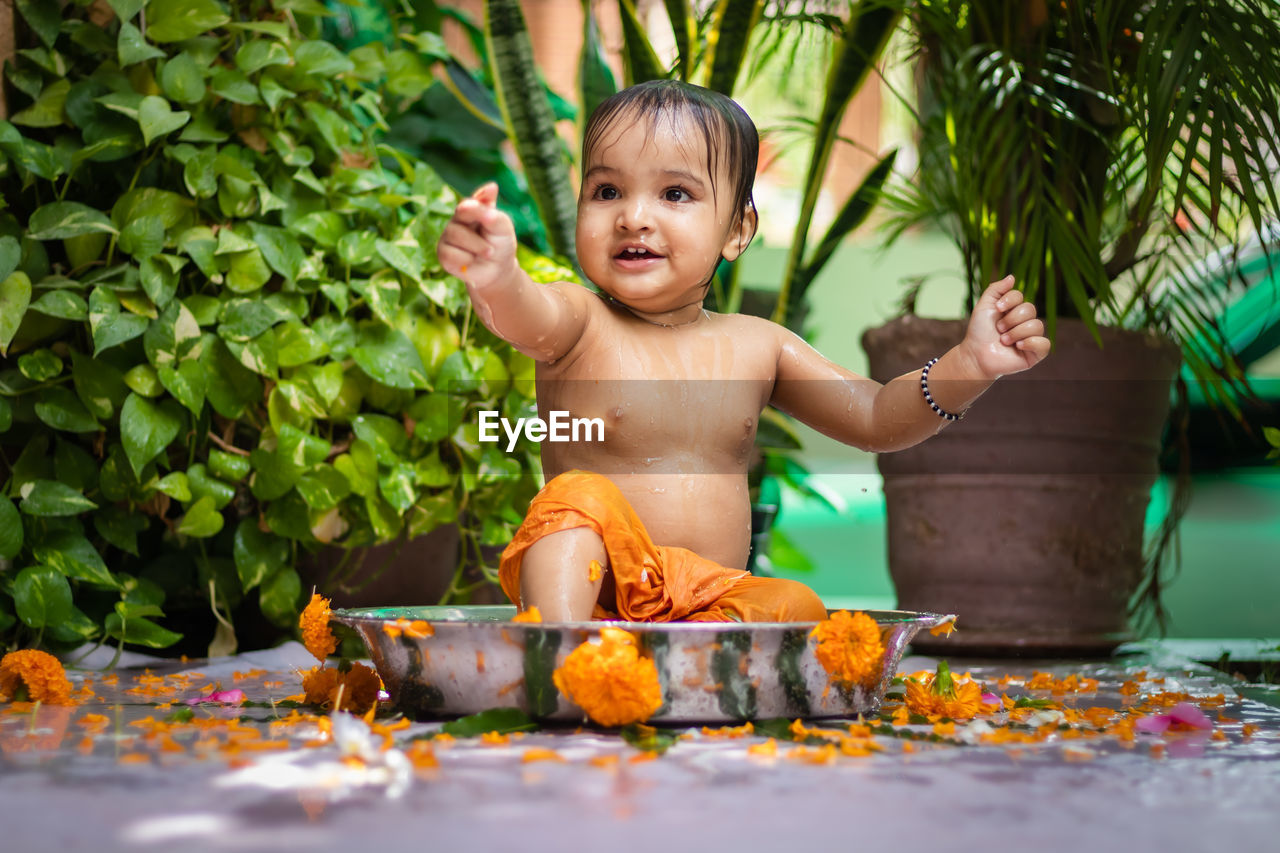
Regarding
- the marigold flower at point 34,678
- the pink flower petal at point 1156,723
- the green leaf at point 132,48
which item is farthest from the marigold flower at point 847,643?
the green leaf at point 132,48

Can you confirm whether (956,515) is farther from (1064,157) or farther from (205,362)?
(205,362)

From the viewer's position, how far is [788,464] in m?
2.21

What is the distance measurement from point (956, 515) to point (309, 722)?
1038 millimetres

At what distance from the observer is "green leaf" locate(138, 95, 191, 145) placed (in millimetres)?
1175

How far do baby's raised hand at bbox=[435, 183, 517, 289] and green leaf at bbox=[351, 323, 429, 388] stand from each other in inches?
17.6

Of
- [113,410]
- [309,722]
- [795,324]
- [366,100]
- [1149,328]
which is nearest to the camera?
[309,722]

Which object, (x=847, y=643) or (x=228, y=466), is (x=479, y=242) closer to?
(x=847, y=643)

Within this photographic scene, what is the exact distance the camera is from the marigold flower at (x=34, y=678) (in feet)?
2.94

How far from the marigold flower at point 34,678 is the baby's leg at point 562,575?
391mm

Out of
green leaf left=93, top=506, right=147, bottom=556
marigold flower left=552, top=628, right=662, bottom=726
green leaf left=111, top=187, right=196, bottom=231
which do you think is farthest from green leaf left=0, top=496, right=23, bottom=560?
marigold flower left=552, top=628, right=662, bottom=726

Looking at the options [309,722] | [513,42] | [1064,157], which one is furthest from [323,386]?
[1064,157]

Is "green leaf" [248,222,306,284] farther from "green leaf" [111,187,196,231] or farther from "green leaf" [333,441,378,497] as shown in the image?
"green leaf" [333,441,378,497]

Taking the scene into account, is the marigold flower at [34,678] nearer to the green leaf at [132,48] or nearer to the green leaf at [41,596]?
the green leaf at [41,596]

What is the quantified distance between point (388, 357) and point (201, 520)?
27 cm
